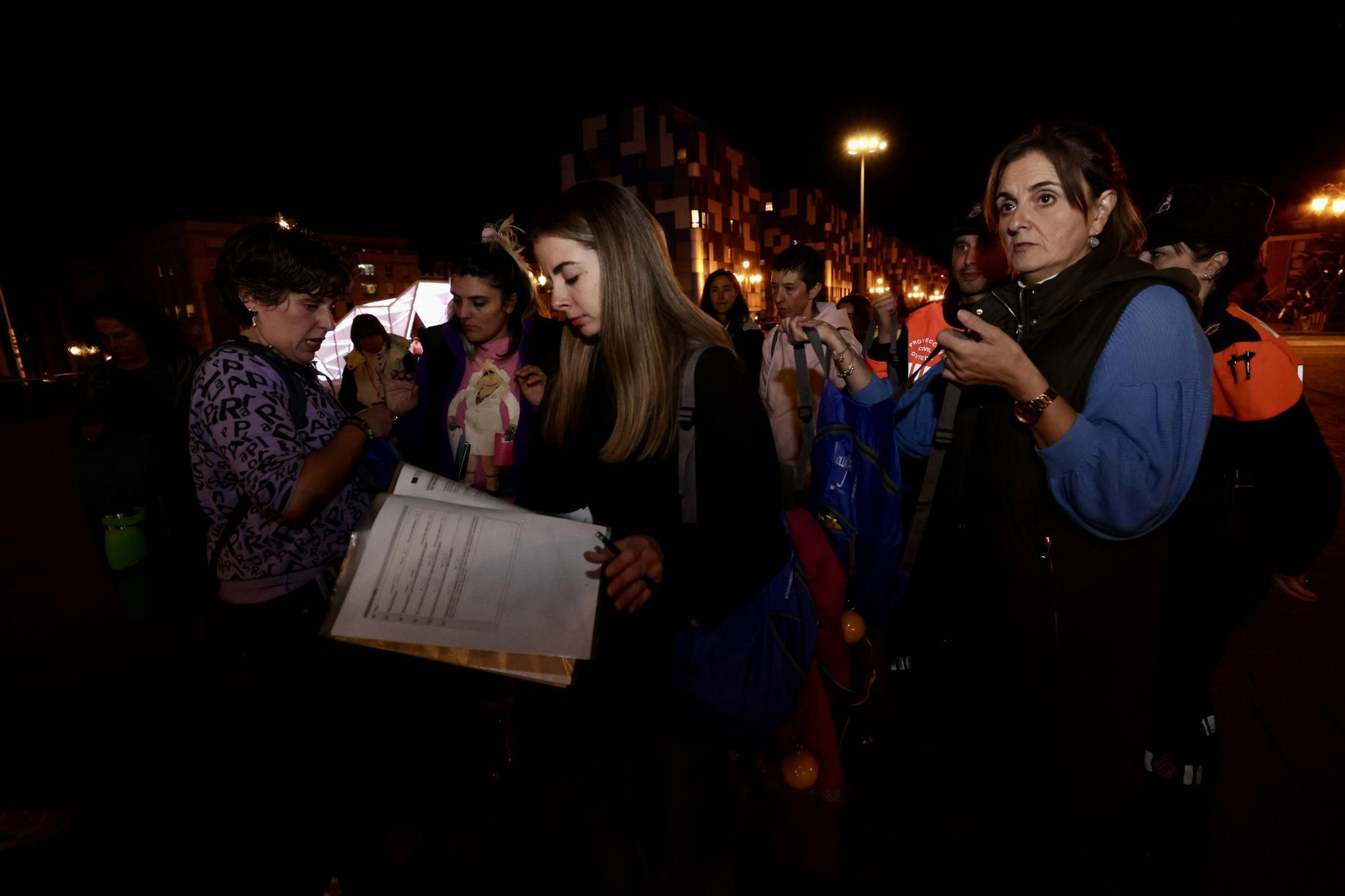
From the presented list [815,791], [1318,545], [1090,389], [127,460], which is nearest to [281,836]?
[815,791]

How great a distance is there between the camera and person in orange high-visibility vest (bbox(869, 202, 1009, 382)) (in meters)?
3.01

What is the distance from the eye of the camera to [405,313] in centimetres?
848

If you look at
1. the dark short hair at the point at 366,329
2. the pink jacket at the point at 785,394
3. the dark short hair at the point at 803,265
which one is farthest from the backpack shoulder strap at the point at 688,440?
the dark short hair at the point at 366,329

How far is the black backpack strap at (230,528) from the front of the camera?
71.0 inches

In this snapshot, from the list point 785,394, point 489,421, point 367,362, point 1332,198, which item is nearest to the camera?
point 489,421

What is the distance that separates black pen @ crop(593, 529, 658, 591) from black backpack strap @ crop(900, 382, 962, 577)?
3.14ft

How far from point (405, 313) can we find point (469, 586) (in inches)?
334

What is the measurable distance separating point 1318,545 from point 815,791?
2.05m

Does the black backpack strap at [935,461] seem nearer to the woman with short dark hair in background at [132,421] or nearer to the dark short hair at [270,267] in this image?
the dark short hair at [270,267]

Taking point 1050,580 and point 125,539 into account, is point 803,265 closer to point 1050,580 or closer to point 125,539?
point 1050,580

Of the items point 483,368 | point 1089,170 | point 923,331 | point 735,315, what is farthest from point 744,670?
point 735,315

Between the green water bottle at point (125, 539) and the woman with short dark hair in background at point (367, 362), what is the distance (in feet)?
5.73

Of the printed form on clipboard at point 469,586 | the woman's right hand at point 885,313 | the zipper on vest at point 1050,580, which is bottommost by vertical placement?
the zipper on vest at point 1050,580

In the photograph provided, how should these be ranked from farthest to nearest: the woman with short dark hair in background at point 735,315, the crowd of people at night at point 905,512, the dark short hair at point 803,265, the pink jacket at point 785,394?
the woman with short dark hair in background at point 735,315 → the dark short hair at point 803,265 → the pink jacket at point 785,394 → the crowd of people at night at point 905,512
